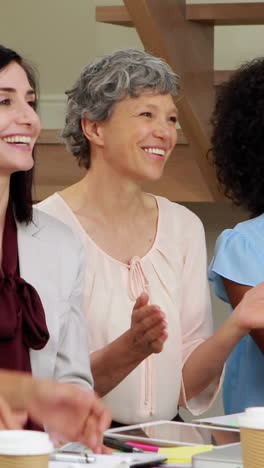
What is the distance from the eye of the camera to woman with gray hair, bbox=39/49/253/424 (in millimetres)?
2287

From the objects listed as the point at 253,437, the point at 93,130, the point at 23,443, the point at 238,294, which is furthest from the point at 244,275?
the point at 23,443

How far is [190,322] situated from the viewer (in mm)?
2418

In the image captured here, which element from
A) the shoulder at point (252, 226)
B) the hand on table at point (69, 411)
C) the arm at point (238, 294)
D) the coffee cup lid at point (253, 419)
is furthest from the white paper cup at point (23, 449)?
the shoulder at point (252, 226)

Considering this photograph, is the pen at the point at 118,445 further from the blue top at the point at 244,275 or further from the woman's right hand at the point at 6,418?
the blue top at the point at 244,275

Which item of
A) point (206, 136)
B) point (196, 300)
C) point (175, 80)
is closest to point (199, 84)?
point (206, 136)

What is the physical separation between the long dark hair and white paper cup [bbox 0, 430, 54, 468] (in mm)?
1030

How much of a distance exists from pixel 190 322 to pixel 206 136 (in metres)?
0.69

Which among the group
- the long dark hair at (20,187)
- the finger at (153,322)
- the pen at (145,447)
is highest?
the long dark hair at (20,187)

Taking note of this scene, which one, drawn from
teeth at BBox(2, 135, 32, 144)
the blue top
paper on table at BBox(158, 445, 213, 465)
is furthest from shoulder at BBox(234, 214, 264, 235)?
paper on table at BBox(158, 445, 213, 465)

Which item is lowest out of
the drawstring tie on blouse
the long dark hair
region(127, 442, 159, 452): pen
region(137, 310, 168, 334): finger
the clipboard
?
the drawstring tie on blouse

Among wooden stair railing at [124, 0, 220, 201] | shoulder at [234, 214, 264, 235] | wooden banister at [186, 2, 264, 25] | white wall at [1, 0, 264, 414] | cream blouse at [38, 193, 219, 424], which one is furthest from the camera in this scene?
white wall at [1, 0, 264, 414]

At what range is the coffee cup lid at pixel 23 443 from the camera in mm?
1075

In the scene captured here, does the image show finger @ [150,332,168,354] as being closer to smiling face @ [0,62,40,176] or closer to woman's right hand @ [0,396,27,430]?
smiling face @ [0,62,40,176]

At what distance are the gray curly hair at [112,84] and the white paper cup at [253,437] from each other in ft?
4.33
